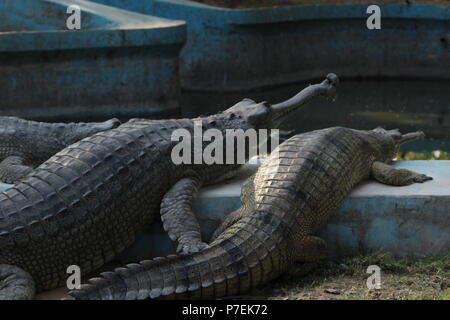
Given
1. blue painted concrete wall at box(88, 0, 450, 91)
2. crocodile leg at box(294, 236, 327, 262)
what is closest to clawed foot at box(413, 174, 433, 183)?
crocodile leg at box(294, 236, 327, 262)

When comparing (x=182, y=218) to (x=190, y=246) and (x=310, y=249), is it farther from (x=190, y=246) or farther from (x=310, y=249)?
(x=310, y=249)

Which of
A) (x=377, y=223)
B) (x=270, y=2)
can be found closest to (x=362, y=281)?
(x=377, y=223)

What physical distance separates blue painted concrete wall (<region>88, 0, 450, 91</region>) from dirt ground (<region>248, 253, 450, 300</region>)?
7067 mm

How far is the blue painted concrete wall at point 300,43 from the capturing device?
11258 mm

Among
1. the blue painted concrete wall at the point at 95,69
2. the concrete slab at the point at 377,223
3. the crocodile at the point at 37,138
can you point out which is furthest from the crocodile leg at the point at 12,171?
the blue painted concrete wall at the point at 95,69

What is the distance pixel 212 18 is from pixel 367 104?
2665mm

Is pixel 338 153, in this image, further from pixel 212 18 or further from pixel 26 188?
pixel 212 18

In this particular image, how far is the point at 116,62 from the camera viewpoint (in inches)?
351

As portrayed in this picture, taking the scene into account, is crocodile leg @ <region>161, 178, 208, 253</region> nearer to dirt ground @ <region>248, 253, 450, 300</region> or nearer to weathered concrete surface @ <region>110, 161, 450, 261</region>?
weathered concrete surface @ <region>110, 161, 450, 261</region>

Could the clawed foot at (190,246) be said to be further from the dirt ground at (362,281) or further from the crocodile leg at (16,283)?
the crocodile leg at (16,283)

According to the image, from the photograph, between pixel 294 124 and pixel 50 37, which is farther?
pixel 294 124

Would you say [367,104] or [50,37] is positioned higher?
[50,37]
